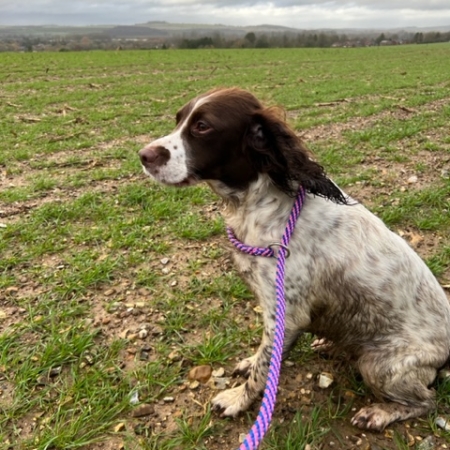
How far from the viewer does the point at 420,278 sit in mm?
2762

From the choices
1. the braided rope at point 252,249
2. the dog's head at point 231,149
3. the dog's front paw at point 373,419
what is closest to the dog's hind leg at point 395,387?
the dog's front paw at point 373,419

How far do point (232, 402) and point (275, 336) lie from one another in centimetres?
94

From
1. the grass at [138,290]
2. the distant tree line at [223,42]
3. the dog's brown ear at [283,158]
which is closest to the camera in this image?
the dog's brown ear at [283,158]

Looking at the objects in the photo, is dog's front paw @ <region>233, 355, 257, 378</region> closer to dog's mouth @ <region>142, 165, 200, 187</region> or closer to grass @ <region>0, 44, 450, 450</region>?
grass @ <region>0, 44, 450, 450</region>

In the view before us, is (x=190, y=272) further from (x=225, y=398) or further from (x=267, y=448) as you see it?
(x=267, y=448)

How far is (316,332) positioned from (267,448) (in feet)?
2.57

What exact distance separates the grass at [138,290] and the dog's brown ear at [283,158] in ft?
4.16

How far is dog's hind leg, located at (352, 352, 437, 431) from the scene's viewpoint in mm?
2697

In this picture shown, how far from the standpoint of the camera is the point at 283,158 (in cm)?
262

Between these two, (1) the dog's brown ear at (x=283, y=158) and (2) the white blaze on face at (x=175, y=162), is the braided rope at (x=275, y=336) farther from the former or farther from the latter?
(2) the white blaze on face at (x=175, y=162)

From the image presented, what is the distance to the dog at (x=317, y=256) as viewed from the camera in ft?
8.73

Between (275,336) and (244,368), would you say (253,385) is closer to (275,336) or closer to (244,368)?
(244,368)

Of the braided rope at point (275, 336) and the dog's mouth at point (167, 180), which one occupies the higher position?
the dog's mouth at point (167, 180)

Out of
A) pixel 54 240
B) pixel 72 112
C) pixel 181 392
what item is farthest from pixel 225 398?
pixel 72 112
